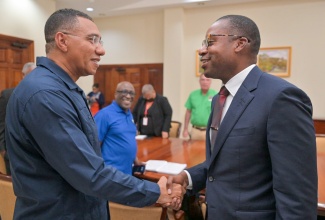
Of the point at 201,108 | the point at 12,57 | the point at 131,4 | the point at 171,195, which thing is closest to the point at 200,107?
the point at 201,108

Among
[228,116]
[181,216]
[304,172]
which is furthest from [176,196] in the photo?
[304,172]

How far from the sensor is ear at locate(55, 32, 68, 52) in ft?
3.55

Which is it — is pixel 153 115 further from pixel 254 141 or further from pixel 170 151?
pixel 254 141

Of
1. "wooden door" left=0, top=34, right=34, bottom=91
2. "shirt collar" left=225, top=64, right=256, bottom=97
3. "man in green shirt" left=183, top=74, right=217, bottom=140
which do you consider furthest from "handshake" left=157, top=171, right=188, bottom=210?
"wooden door" left=0, top=34, right=34, bottom=91

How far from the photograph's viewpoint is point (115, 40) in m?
7.14

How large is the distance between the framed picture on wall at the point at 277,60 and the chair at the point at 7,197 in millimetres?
5217

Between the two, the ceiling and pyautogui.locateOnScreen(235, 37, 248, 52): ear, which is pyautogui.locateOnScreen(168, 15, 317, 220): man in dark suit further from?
the ceiling

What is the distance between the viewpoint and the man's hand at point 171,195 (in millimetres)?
1219

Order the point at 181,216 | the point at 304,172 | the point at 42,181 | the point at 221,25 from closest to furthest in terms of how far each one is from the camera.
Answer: the point at 304,172 → the point at 42,181 → the point at 221,25 → the point at 181,216

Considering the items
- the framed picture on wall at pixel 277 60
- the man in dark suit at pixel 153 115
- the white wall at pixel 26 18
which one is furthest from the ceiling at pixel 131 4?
the man in dark suit at pixel 153 115

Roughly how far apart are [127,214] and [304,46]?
5414 mm

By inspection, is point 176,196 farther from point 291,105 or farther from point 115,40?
point 115,40

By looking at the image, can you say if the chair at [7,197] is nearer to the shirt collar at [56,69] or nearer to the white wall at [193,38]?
the shirt collar at [56,69]

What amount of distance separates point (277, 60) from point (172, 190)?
16.4 feet
